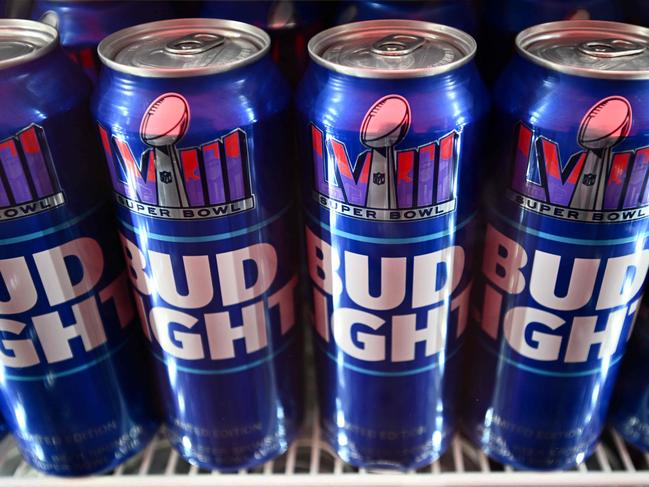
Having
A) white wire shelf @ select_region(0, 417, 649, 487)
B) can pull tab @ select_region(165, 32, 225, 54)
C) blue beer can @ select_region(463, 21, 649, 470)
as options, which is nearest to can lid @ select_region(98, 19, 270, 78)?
can pull tab @ select_region(165, 32, 225, 54)

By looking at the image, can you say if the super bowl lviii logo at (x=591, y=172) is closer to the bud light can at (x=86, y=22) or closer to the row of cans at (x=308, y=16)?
the row of cans at (x=308, y=16)

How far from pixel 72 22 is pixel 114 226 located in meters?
0.25

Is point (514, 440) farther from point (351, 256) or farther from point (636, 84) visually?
point (636, 84)

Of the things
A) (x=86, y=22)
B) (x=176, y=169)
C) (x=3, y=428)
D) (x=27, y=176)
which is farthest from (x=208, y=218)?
(x=3, y=428)

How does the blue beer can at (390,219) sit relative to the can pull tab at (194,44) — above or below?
below

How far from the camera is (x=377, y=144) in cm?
64

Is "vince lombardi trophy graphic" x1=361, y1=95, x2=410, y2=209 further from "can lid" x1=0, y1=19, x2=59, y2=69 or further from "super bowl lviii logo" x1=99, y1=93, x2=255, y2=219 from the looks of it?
"can lid" x1=0, y1=19, x2=59, y2=69

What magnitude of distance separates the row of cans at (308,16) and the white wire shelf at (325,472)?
525 millimetres

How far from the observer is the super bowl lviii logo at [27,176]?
656 mm

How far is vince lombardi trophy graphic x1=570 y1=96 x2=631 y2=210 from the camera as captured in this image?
2.07ft

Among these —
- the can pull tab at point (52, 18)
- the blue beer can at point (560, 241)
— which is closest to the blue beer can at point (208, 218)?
the can pull tab at point (52, 18)

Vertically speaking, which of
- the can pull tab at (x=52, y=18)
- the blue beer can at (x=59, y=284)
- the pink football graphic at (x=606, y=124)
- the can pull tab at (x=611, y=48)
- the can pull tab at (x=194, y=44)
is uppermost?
the can pull tab at (x=52, y=18)

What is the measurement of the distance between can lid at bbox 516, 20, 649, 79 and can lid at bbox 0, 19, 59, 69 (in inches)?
20.4

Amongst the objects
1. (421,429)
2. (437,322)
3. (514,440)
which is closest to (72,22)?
(437,322)
